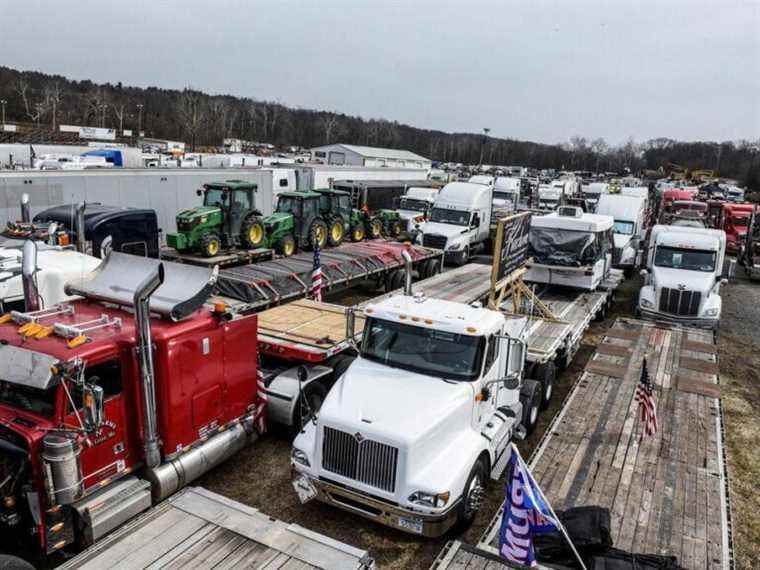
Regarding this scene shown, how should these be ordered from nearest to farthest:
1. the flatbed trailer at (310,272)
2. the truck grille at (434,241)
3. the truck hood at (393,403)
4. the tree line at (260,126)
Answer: the truck hood at (393,403) < the flatbed trailer at (310,272) < the truck grille at (434,241) < the tree line at (260,126)

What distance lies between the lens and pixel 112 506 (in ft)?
21.3

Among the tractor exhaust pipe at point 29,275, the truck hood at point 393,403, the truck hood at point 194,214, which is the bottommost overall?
the truck hood at point 393,403

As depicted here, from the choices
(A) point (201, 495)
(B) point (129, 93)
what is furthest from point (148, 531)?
(B) point (129, 93)

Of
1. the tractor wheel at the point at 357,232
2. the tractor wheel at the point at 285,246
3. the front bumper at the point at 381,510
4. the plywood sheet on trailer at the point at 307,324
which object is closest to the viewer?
the front bumper at the point at 381,510

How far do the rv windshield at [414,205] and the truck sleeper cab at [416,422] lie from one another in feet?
76.6

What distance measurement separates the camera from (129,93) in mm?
132625

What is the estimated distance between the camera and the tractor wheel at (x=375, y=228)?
27031mm

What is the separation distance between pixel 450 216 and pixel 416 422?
1896 centimetres

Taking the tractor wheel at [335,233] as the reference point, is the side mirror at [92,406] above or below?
above

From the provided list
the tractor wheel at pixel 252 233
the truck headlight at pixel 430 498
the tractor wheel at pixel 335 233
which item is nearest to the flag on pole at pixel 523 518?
the truck headlight at pixel 430 498

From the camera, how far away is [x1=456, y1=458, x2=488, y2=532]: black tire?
6.79 m

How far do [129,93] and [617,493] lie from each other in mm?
147255

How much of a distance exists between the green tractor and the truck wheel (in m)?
14.5

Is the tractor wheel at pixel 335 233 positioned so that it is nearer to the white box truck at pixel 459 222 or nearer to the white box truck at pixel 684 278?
the white box truck at pixel 459 222
